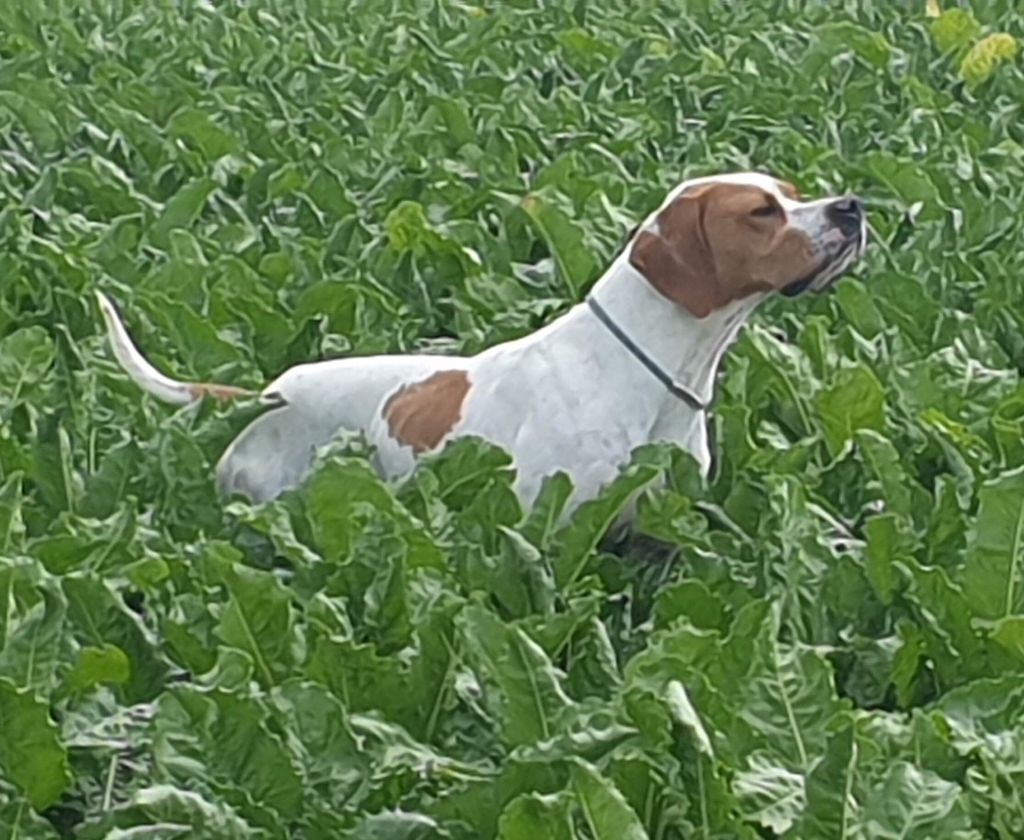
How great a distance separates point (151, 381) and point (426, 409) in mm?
655

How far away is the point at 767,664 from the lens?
3.21 m

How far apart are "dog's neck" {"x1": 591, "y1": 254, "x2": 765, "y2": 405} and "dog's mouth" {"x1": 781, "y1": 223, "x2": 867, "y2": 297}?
7 centimetres

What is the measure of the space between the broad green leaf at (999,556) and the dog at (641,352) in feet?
2.08

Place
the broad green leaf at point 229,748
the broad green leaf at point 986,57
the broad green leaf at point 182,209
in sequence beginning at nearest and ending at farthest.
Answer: the broad green leaf at point 229,748, the broad green leaf at point 182,209, the broad green leaf at point 986,57

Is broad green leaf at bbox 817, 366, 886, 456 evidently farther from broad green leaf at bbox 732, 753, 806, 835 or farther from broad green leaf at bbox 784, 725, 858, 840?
broad green leaf at bbox 784, 725, 858, 840

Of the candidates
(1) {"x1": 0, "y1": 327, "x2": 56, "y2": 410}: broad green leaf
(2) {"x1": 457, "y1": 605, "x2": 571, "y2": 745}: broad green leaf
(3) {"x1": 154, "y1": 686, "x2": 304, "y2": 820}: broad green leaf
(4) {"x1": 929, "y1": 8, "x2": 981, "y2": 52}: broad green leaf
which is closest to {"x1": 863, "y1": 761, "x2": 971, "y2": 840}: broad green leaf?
(2) {"x1": 457, "y1": 605, "x2": 571, "y2": 745}: broad green leaf

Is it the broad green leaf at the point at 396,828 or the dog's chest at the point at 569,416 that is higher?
the broad green leaf at the point at 396,828

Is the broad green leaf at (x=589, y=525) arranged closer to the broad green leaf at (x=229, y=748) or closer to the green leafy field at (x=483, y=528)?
the green leafy field at (x=483, y=528)

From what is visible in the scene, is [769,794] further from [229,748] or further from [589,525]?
[589,525]

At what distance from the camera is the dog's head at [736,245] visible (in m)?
4.07

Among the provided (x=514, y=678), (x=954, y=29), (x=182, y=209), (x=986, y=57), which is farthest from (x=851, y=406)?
(x=954, y=29)

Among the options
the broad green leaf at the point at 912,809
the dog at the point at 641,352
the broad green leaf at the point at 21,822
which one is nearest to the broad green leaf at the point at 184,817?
the broad green leaf at the point at 21,822

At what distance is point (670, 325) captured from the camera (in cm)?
411

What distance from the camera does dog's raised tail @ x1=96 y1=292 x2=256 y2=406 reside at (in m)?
4.56
